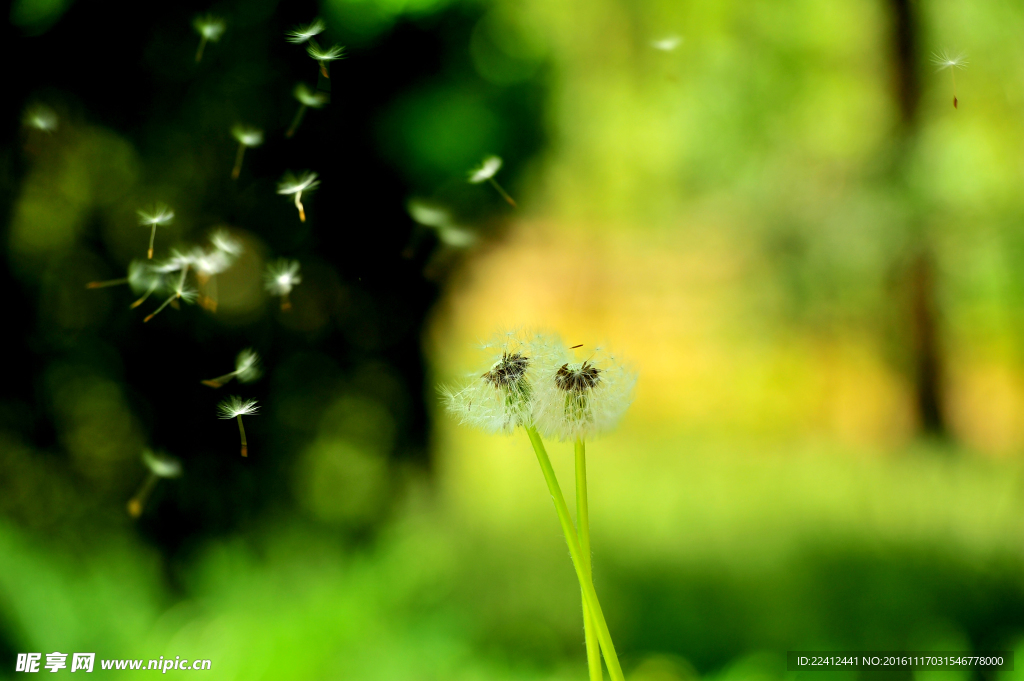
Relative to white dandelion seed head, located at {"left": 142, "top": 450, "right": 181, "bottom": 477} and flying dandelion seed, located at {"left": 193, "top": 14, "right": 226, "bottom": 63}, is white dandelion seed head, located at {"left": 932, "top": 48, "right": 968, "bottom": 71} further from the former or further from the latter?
white dandelion seed head, located at {"left": 142, "top": 450, "right": 181, "bottom": 477}

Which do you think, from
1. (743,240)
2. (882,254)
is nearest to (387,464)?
(743,240)

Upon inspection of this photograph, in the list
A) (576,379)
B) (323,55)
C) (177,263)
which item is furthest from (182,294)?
(576,379)

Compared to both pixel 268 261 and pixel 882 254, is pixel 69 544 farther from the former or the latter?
pixel 882 254

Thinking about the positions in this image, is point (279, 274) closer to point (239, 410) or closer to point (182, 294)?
point (182, 294)

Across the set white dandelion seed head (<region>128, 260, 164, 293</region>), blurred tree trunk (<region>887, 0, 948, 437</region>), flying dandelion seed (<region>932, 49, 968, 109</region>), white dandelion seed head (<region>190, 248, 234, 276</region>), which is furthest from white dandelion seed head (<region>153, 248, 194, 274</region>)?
blurred tree trunk (<region>887, 0, 948, 437</region>)

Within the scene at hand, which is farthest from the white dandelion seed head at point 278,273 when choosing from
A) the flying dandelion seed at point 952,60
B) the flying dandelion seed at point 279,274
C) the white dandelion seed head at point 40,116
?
the flying dandelion seed at point 952,60

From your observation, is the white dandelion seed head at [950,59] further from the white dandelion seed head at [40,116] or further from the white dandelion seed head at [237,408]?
the white dandelion seed head at [40,116]
